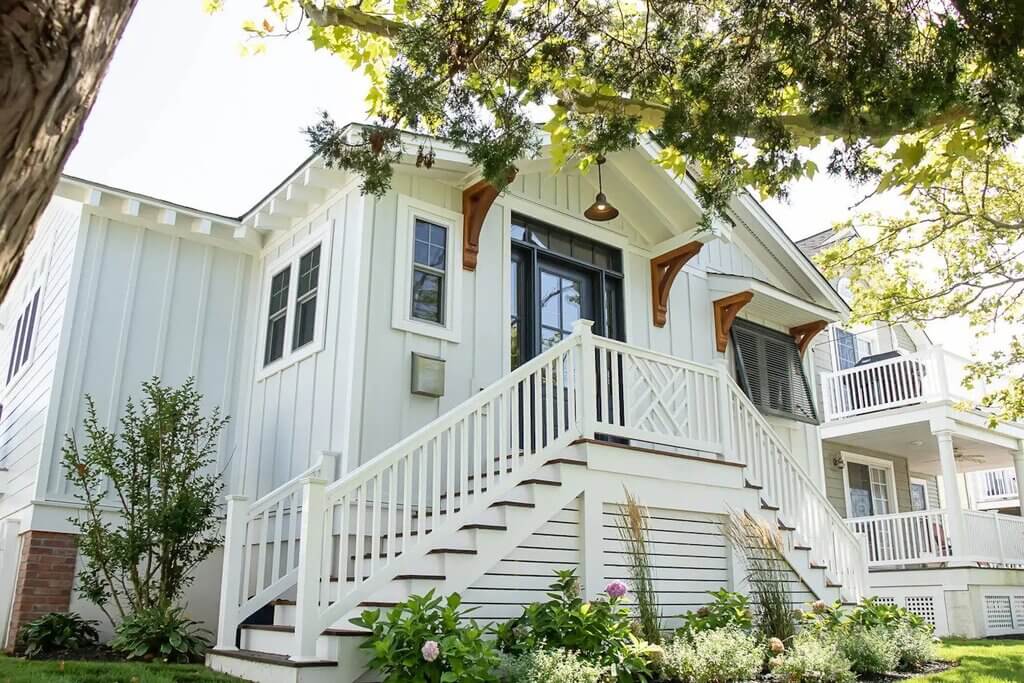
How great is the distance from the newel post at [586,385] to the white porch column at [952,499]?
30.3ft

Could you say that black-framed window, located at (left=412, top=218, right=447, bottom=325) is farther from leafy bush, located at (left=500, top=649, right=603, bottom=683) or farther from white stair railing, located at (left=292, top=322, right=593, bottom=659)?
leafy bush, located at (left=500, top=649, right=603, bottom=683)

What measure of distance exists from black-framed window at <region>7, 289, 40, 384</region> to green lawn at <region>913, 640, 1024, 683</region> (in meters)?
10.1

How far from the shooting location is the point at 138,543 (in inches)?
288

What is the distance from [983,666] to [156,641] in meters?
6.87

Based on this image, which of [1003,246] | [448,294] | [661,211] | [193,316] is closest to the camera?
[448,294]

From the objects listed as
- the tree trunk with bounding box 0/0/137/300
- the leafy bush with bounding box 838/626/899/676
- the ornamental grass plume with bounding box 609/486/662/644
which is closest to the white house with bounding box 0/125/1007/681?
the ornamental grass plume with bounding box 609/486/662/644

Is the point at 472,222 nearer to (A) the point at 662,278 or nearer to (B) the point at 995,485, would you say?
(A) the point at 662,278

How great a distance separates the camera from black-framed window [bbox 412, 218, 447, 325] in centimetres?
829

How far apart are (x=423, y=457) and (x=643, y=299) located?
4.74 m

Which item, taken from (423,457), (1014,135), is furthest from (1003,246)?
(423,457)

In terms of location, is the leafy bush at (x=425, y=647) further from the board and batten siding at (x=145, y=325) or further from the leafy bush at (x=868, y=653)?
the board and batten siding at (x=145, y=325)

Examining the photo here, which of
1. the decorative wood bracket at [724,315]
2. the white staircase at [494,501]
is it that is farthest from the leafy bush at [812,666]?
the decorative wood bracket at [724,315]

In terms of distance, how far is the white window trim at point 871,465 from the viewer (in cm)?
1627

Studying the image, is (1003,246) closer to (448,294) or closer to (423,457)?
(448,294)
